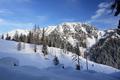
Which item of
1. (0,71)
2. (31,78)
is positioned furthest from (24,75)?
(0,71)

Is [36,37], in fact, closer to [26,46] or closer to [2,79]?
[26,46]

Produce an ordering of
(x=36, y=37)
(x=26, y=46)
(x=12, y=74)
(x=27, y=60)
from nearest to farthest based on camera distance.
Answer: (x=12, y=74) → (x=27, y=60) → (x=26, y=46) → (x=36, y=37)

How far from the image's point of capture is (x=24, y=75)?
11.6 m

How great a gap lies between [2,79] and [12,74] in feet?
2.73

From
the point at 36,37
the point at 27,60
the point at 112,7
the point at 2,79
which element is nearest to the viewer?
the point at 2,79

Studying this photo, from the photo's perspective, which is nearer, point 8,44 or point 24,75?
point 24,75

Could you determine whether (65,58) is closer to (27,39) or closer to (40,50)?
(40,50)

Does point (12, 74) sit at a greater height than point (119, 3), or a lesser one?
lesser

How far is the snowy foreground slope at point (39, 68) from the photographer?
11.8m

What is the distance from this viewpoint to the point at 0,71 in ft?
37.9

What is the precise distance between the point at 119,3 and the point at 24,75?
8.36m

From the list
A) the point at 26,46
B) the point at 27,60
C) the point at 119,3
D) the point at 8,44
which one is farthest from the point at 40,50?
the point at 119,3

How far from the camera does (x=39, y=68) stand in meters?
21.7

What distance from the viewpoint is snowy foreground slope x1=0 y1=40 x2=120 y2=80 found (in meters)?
11.8
